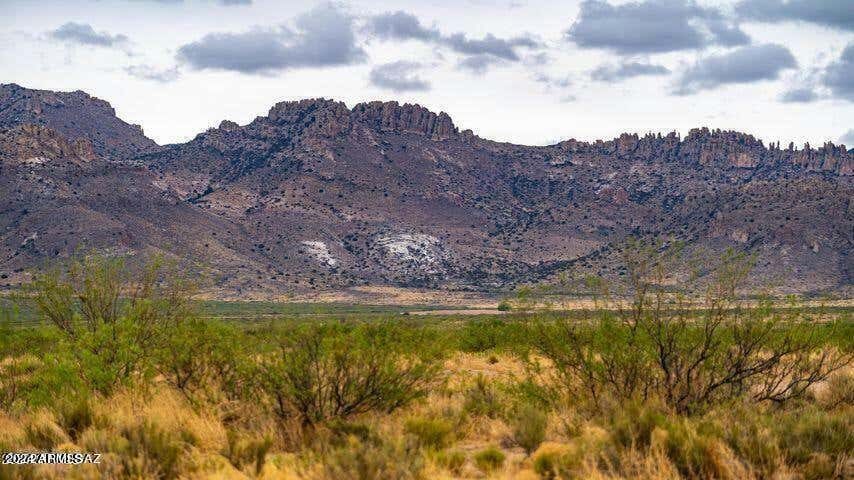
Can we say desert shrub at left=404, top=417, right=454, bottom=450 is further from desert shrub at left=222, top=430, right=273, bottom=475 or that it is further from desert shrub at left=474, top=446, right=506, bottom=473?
desert shrub at left=222, top=430, right=273, bottom=475

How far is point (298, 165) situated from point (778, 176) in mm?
114831

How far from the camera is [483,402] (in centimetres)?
1327

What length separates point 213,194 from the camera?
14400 cm

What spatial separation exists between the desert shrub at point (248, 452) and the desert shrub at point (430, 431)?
206cm

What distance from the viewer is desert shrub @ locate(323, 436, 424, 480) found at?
26.9ft

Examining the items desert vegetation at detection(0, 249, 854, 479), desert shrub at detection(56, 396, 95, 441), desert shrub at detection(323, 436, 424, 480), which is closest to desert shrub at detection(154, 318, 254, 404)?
desert vegetation at detection(0, 249, 854, 479)

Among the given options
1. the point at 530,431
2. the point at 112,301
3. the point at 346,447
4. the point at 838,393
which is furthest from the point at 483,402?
the point at 112,301

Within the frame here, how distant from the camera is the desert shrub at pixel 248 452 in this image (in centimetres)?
930

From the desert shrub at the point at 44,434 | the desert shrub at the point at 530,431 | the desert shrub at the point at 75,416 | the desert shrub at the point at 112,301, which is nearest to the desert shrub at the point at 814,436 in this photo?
the desert shrub at the point at 530,431

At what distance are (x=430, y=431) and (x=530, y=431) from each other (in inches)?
57.8

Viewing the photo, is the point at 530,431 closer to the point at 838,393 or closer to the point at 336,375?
the point at 336,375

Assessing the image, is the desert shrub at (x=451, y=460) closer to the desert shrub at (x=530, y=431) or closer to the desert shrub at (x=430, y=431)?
the desert shrub at (x=430, y=431)

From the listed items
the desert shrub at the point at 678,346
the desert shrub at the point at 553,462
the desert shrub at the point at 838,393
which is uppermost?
the desert shrub at the point at 678,346

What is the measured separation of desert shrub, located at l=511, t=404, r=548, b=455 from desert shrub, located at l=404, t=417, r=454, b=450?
100 centimetres
